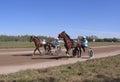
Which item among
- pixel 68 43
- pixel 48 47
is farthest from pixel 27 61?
pixel 48 47

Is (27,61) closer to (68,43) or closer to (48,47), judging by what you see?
(68,43)

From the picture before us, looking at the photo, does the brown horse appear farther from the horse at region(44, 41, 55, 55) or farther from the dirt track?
the horse at region(44, 41, 55, 55)

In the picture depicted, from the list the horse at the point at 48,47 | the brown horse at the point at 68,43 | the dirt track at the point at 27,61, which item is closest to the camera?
the dirt track at the point at 27,61

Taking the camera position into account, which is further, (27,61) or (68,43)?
(68,43)

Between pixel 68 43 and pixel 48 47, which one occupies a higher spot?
pixel 68 43

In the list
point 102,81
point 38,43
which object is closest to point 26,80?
point 102,81

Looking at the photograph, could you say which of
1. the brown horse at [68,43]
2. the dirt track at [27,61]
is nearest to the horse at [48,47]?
the dirt track at [27,61]

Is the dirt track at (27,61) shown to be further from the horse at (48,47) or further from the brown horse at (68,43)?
the horse at (48,47)

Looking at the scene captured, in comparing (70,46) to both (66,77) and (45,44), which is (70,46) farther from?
(66,77)

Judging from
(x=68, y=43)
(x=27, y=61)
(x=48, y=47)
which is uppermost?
(x=68, y=43)

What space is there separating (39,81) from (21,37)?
120 meters

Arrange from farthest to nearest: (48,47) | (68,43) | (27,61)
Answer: (48,47) → (68,43) → (27,61)

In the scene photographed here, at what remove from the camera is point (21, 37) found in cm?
13312

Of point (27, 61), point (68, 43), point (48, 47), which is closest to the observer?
point (27, 61)
